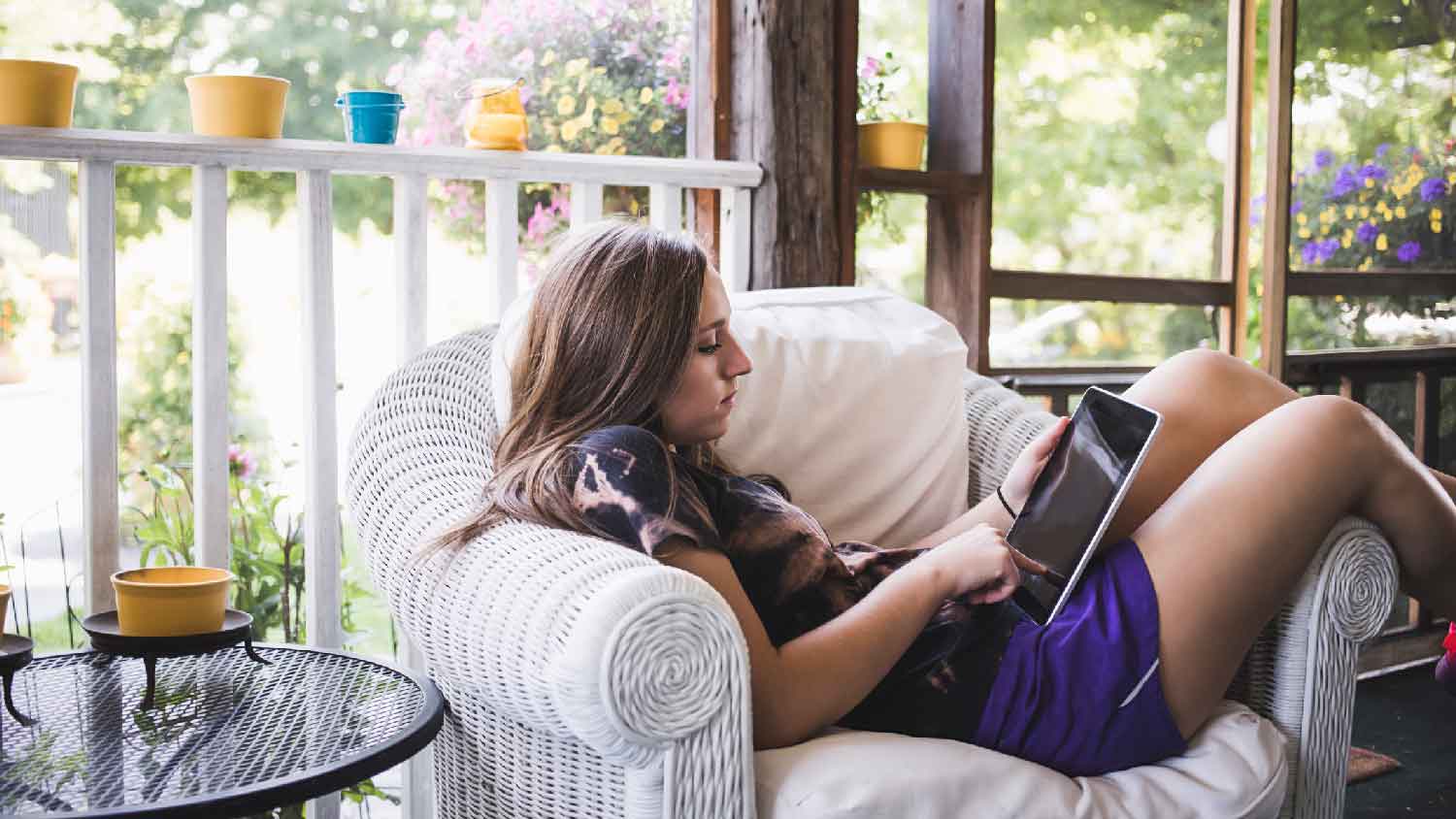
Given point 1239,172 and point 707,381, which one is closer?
point 707,381

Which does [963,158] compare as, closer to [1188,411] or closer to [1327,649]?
[1188,411]

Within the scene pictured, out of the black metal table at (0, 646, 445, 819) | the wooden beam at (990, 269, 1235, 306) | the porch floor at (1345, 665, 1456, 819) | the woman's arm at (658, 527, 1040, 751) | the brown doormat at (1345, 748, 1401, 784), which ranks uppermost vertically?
the wooden beam at (990, 269, 1235, 306)

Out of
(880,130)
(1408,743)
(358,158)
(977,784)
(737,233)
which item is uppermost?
(880,130)

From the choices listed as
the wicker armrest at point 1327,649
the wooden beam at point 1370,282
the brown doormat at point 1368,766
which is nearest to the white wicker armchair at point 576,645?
the wicker armrest at point 1327,649

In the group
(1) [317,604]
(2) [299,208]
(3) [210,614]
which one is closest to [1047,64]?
(2) [299,208]

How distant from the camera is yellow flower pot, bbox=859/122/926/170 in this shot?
2.72 m

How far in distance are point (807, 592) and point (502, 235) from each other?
3.44 ft

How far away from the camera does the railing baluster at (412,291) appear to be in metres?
2.23

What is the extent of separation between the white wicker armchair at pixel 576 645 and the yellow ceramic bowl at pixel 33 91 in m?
0.63

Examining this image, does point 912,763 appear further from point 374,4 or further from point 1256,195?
point 1256,195

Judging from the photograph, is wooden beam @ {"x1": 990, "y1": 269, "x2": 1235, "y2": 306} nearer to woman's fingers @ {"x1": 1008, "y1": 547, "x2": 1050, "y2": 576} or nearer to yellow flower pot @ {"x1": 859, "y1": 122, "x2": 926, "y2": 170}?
yellow flower pot @ {"x1": 859, "y1": 122, "x2": 926, "y2": 170}

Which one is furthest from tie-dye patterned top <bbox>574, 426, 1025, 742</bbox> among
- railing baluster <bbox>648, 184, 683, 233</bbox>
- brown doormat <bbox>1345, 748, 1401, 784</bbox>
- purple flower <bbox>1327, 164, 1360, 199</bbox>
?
purple flower <bbox>1327, 164, 1360, 199</bbox>

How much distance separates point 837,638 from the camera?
1.37 metres

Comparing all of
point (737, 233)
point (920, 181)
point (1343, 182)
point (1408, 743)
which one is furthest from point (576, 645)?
point (1343, 182)
